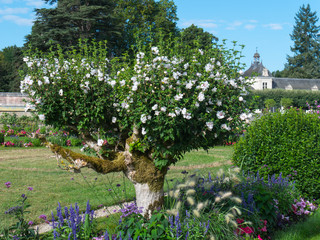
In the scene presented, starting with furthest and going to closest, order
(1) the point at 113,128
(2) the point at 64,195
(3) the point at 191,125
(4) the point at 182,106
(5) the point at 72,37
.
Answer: (5) the point at 72,37
(2) the point at 64,195
(1) the point at 113,128
(3) the point at 191,125
(4) the point at 182,106

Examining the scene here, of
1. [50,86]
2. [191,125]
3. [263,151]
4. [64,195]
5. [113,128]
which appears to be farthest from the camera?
[64,195]

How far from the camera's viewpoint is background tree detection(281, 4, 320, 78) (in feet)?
235

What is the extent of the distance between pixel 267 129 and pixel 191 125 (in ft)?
10.9

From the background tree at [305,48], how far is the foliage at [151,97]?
73.5 m

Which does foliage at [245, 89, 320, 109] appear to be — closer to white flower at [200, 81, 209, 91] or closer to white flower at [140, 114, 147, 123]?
white flower at [200, 81, 209, 91]

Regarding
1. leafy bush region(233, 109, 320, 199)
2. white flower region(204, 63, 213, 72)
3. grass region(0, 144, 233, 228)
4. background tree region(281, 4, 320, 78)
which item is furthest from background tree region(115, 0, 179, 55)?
background tree region(281, 4, 320, 78)

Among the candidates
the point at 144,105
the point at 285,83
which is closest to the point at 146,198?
the point at 144,105

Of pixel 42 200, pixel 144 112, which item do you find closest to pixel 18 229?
pixel 144 112

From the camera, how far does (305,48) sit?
239ft

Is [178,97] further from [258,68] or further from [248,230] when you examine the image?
[258,68]

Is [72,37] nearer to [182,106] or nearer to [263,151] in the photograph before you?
[263,151]

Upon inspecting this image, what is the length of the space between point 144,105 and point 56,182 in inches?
216

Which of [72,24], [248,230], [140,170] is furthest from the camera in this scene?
[72,24]

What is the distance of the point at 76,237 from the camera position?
12.5 ft
